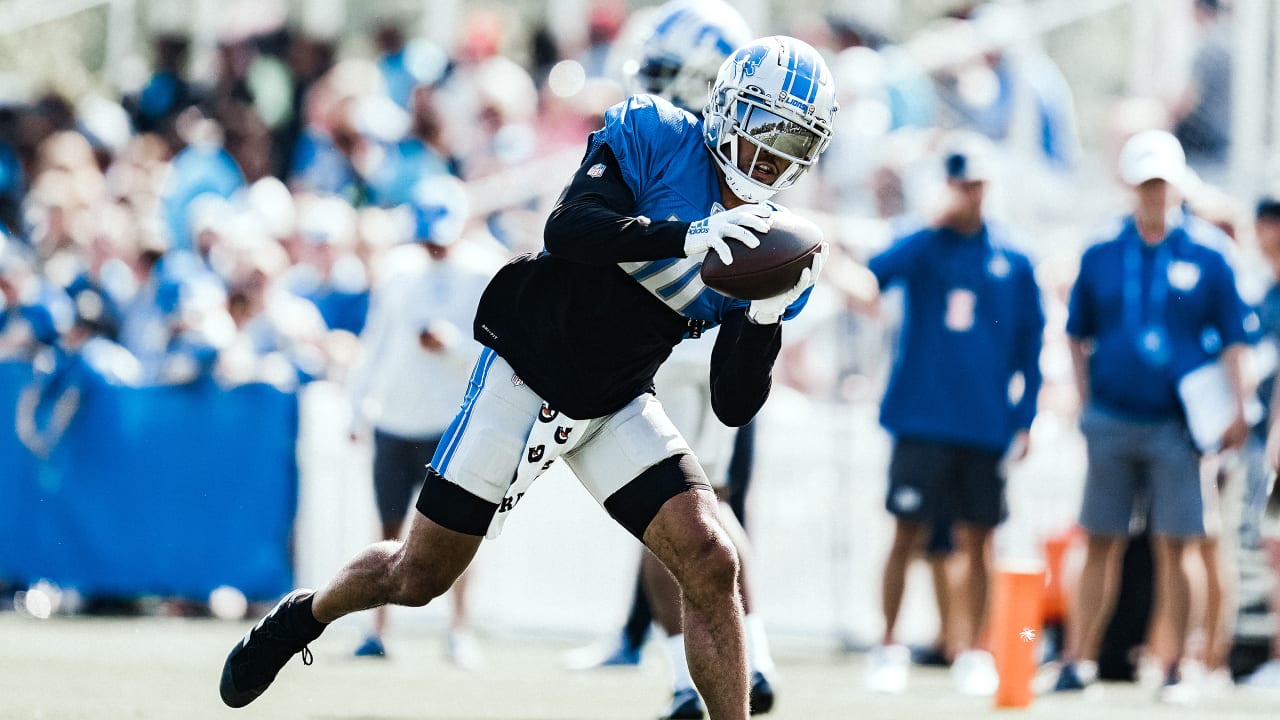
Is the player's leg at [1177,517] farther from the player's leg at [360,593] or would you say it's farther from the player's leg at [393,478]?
the player's leg at [360,593]

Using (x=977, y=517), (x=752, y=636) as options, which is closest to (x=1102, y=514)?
(x=977, y=517)

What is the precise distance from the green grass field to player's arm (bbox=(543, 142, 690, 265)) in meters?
2.29

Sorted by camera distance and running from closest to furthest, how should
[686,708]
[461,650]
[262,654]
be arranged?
[262,654] < [686,708] < [461,650]

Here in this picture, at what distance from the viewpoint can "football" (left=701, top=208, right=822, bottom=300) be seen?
4785mm

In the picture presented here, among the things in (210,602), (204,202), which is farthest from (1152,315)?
(204,202)

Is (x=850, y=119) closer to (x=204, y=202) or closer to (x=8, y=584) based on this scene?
(x=204, y=202)

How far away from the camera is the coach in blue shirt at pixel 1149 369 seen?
8.62 m

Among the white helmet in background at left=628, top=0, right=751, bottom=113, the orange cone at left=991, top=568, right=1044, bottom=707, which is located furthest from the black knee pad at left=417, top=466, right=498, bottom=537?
the orange cone at left=991, top=568, right=1044, bottom=707

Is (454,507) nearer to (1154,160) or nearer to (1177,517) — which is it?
(1177,517)

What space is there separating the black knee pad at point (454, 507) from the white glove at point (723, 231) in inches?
37.5

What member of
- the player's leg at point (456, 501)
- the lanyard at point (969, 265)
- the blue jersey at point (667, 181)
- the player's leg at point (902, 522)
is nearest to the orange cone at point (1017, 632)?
the player's leg at point (902, 522)

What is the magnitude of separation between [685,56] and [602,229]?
2497 millimetres

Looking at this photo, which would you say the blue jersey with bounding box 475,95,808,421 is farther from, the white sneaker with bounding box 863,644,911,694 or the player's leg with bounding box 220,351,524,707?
the white sneaker with bounding box 863,644,911,694

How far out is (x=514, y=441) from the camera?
208 inches
